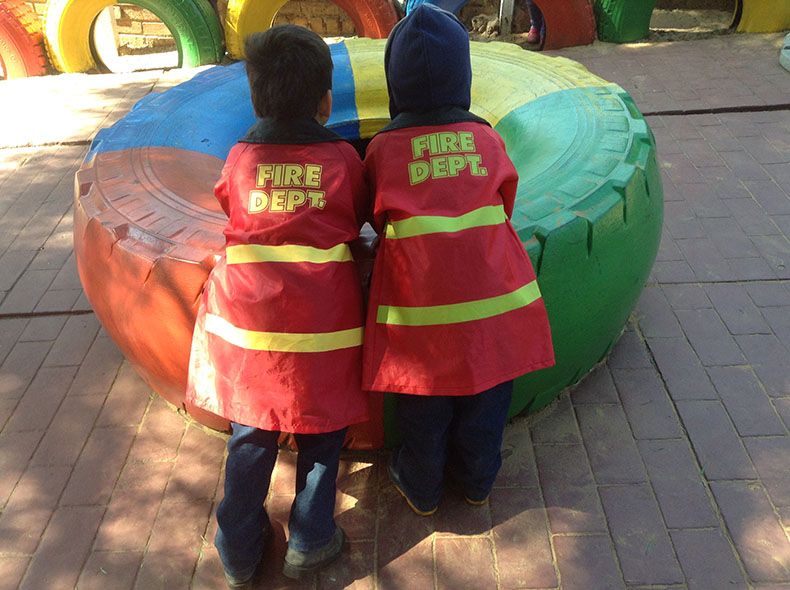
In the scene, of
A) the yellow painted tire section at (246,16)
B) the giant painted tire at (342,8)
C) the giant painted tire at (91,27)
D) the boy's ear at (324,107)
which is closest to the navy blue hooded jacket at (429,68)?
the boy's ear at (324,107)

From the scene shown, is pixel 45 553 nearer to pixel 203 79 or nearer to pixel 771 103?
pixel 203 79

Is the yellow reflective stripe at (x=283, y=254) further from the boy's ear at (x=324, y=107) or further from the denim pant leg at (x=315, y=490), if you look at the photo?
the denim pant leg at (x=315, y=490)

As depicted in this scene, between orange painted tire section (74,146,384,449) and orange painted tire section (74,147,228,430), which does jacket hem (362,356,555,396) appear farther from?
orange painted tire section (74,147,228,430)

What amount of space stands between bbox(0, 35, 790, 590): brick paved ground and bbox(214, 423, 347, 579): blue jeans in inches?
5.6

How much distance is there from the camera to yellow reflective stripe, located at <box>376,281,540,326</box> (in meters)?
1.73

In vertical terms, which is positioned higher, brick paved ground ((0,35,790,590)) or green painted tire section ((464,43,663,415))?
green painted tire section ((464,43,663,415))

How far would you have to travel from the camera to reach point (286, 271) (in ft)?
5.56

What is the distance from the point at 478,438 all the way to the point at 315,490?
19.9 inches

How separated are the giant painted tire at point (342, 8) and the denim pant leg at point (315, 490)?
4889mm

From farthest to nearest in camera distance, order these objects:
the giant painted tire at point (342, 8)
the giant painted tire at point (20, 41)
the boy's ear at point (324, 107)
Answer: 1. the giant painted tire at point (20, 41)
2. the giant painted tire at point (342, 8)
3. the boy's ear at point (324, 107)

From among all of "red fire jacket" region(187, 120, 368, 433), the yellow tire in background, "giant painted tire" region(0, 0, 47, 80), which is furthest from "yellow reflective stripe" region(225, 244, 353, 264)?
the yellow tire in background

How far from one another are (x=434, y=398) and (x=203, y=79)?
2.15 meters

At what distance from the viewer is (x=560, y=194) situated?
7.32 ft

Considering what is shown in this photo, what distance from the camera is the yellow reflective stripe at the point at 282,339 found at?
172cm
